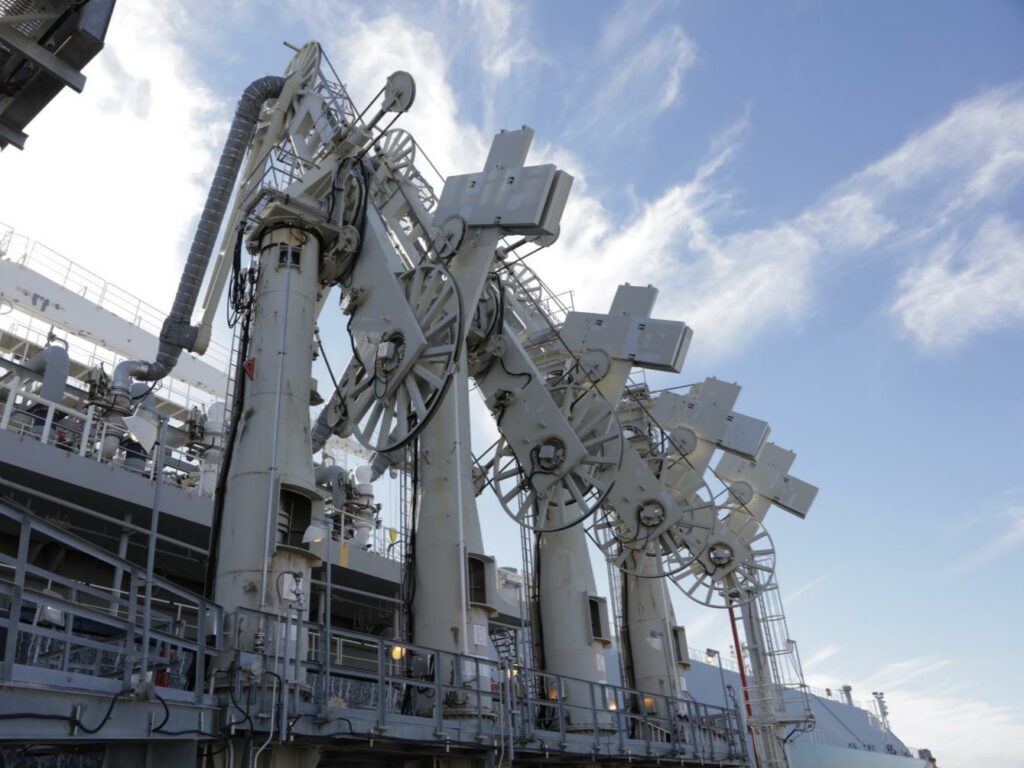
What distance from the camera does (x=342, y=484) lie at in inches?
880

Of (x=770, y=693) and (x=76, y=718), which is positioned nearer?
(x=76, y=718)

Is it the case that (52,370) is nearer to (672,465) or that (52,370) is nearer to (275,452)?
(275,452)

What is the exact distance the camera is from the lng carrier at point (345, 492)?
8258mm

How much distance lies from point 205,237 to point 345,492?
7.76 metres

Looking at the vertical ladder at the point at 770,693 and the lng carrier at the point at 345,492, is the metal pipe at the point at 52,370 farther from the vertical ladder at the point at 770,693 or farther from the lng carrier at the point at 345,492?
the vertical ladder at the point at 770,693

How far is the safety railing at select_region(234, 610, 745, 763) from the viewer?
988 centimetres

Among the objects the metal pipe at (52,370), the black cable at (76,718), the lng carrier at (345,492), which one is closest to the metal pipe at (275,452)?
the lng carrier at (345,492)

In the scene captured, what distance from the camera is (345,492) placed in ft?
74.4

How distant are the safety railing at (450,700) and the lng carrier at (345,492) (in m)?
0.08

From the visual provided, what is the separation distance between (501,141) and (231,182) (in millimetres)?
7203

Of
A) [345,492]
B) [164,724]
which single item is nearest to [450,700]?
[164,724]

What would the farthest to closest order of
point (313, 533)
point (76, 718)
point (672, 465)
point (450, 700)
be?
point (672, 465) → point (450, 700) → point (313, 533) → point (76, 718)

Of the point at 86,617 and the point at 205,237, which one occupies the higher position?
the point at 205,237

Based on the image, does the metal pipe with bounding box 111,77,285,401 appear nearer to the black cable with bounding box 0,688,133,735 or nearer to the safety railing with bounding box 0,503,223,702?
the safety railing with bounding box 0,503,223,702
